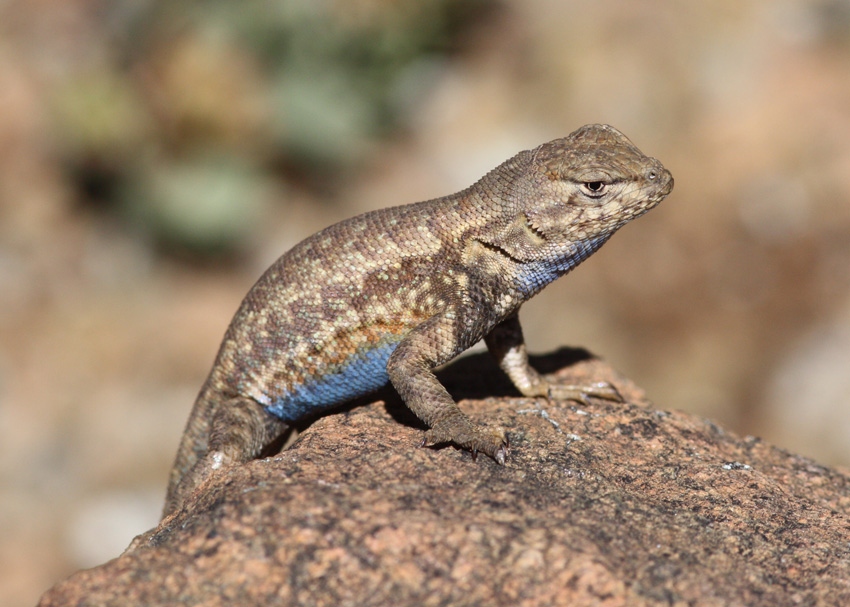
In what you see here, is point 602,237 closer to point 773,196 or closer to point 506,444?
point 506,444

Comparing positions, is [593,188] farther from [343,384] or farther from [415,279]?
[343,384]

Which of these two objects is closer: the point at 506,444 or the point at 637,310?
the point at 506,444

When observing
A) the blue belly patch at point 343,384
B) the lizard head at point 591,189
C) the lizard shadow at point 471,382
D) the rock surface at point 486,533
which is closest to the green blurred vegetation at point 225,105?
the lizard shadow at point 471,382

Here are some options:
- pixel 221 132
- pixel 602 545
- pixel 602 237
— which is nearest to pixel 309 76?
pixel 221 132

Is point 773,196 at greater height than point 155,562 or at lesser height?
greater

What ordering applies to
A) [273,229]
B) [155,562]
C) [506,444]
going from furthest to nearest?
[273,229] < [506,444] < [155,562]

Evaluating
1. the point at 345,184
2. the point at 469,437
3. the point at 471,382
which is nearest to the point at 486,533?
the point at 469,437

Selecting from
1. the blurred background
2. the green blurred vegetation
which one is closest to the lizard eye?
the blurred background

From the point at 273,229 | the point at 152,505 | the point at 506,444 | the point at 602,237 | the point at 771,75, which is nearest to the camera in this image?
the point at 506,444

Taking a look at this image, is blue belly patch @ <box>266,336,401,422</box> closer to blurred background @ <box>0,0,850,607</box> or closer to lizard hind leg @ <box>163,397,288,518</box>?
lizard hind leg @ <box>163,397,288,518</box>
